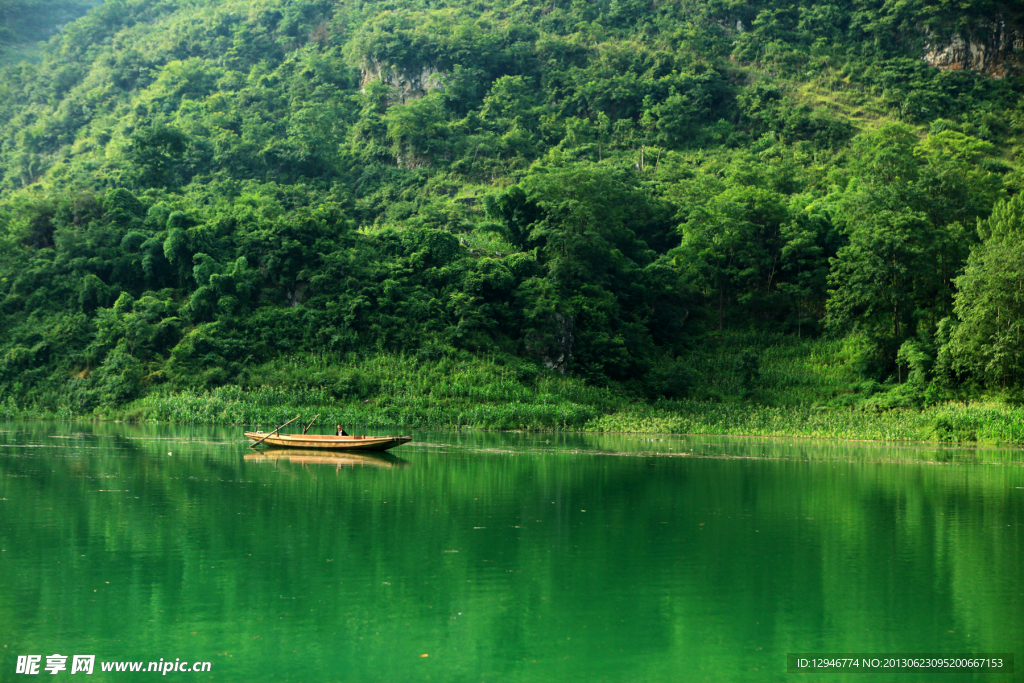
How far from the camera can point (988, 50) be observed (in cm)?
8412

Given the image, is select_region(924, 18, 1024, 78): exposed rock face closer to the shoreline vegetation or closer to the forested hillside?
the forested hillside

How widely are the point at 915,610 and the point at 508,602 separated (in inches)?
196

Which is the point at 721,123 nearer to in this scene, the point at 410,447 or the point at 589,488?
the point at 410,447

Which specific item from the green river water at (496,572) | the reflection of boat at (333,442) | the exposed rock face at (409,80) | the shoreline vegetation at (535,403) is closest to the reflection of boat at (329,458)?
the reflection of boat at (333,442)

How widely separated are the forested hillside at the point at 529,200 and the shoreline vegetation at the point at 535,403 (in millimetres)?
507

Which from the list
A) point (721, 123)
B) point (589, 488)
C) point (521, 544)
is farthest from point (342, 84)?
point (521, 544)

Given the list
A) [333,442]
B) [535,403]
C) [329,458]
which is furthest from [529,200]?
[329,458]

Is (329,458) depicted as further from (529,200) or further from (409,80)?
(409,80)

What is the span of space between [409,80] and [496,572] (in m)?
78.7

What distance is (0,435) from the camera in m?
32.6

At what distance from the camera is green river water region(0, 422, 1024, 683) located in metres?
8.92

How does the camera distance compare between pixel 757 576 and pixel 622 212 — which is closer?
pixel 757 576

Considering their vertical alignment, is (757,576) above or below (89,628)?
below

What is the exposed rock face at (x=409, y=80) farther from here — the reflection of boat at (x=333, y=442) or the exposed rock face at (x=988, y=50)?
the reflection of boat at (x=333, y=442)
